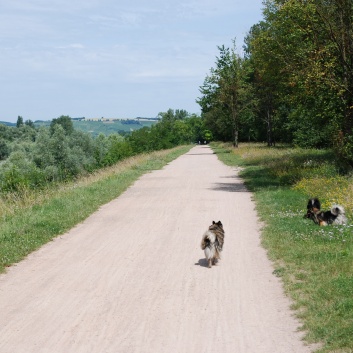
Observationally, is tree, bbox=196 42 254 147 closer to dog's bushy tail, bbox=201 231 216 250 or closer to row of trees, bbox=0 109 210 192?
row of trees, bbox=0 109 210 192

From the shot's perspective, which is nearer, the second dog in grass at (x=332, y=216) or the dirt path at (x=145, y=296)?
the dirt path at (x=145, y=296)

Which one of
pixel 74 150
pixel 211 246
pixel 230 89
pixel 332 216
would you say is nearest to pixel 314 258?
pixel 211 246

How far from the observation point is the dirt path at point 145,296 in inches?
228

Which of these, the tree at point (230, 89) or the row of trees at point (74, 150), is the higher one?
the tree at point (230, 89)

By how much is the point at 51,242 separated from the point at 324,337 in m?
7.08

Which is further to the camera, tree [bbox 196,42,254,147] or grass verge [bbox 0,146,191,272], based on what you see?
tree [bbox 196,42,254,147]

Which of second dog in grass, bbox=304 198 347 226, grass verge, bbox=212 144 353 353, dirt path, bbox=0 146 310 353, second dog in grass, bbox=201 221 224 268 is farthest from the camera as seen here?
second dog in grass, bbox=304 198 347 226

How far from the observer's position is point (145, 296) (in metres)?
7.42

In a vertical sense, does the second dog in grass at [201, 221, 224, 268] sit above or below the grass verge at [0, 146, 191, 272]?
above

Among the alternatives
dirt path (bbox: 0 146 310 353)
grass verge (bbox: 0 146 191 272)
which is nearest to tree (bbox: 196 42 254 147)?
grass verge (bbox: 0 146 191 272)

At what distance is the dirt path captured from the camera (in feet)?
19.0

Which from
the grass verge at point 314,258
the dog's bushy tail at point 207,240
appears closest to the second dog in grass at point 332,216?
the grass verge at point 314,258

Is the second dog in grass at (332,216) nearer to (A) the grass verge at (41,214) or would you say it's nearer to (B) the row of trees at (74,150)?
(A) the grass verge at (41,214)

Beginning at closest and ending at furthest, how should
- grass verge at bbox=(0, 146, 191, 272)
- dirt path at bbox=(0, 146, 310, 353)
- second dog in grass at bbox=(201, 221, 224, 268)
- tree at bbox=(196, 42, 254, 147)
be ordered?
dirt path at bbox=(0, 146, 310, 353) → second dog in grass at bbox=(201, 221, 224, 268) → grass verge at bbox=(0, 146, 191, 272) → tree at bbox=(196, 42, 254, 147)
